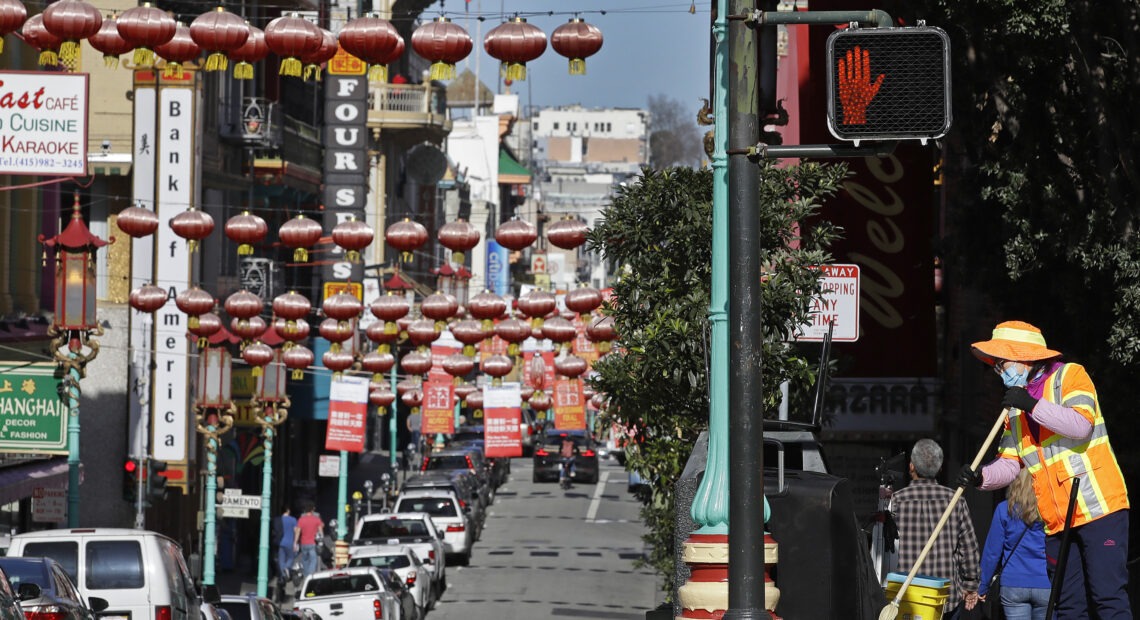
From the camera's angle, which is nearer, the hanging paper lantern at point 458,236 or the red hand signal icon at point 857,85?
the red hand signal icon at point 857,85

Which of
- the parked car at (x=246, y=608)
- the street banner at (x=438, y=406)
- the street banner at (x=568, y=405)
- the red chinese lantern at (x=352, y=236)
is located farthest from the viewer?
the street banner at (x=438, y=406)

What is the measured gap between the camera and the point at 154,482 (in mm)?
31562

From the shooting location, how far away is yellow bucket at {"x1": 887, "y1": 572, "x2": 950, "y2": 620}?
9242mm

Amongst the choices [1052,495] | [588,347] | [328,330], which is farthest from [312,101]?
[1052,495]

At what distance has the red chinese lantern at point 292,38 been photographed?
17.4 meters

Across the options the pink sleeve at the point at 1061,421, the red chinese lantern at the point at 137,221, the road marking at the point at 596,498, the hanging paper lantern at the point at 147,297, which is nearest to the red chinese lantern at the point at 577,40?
the pink sleeve at the point at 1061,421

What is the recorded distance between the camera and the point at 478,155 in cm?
10906

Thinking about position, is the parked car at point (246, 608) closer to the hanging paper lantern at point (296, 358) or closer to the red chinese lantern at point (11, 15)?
the red chinese lantern at point (11, 15)

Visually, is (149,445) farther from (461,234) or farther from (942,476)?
(942,476)

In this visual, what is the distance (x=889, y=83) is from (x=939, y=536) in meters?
2.98

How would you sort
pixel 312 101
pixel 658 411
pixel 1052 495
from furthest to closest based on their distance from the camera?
pixel 312 101 < pixel 658 411 < pixel 1052 495

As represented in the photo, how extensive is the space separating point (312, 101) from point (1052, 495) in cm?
4789

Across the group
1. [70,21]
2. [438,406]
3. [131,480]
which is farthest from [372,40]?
[438,406]

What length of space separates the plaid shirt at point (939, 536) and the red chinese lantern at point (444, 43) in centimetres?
841
